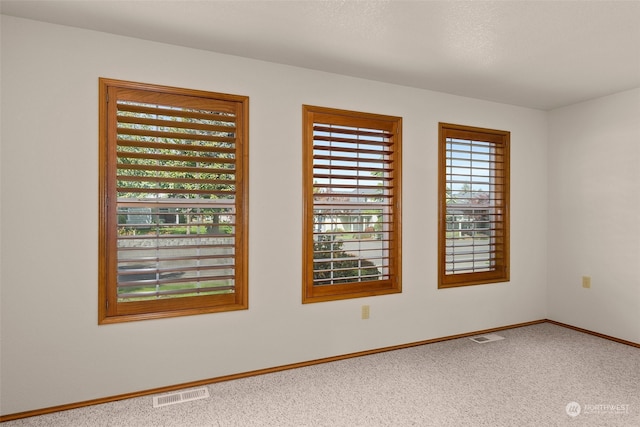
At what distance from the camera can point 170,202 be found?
2770 mm

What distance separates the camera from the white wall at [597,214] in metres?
3.76

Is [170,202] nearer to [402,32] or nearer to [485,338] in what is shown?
Result: [402,32]

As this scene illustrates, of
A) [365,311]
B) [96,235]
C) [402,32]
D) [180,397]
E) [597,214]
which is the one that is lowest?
[180,397]

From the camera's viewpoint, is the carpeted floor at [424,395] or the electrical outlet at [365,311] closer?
the carpeted floor at [424,395]

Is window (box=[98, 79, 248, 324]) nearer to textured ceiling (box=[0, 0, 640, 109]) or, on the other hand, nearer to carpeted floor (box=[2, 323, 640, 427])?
textured ceiling (box=[0, 0, 640, 109])

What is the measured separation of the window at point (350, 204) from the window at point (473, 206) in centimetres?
58

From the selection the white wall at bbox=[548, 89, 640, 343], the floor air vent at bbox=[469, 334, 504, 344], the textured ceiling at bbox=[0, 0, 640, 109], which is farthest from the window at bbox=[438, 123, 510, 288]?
the textured ceiling at bbox=[0, 0, 640, 109]

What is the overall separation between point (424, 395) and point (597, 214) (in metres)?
2.83

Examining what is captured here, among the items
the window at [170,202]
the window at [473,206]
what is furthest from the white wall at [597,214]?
the window at [170,202]

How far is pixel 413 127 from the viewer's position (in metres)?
3.70

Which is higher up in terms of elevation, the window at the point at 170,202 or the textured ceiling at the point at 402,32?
the textured ceiling at the point at 402,32

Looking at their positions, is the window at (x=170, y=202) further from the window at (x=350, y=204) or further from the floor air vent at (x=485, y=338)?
the floor air vent at (x=485, y=338)

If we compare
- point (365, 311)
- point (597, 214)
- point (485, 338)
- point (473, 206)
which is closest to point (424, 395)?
point (365, 311)

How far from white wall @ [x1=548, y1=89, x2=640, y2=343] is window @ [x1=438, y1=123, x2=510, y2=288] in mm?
686
